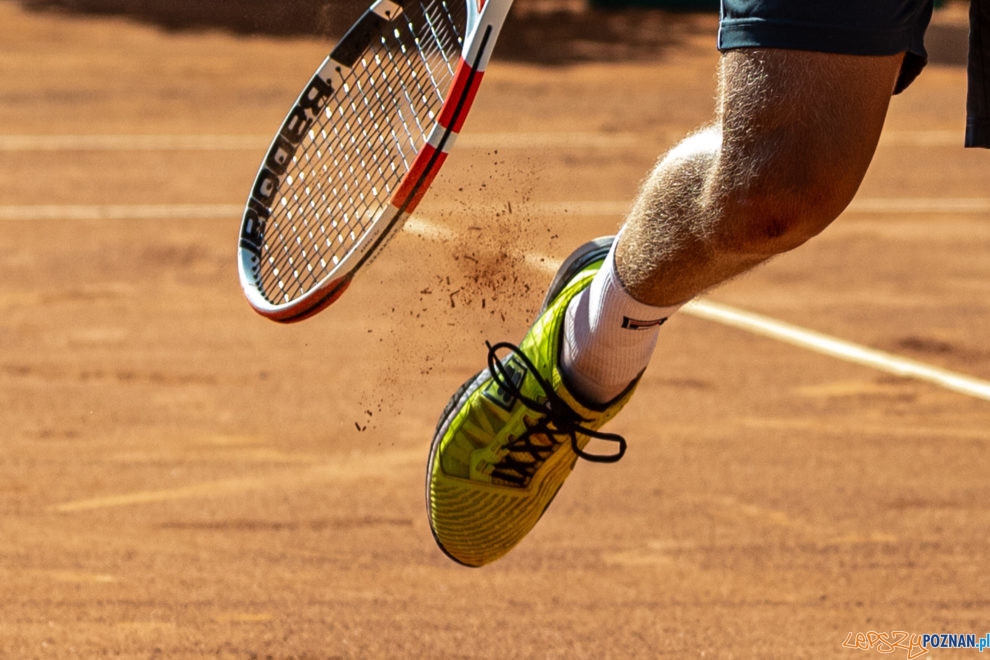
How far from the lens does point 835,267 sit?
5.31 m

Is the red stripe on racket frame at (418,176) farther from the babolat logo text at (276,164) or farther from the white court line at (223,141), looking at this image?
the white court line at (223,141)

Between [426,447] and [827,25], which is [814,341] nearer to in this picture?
[426,447]

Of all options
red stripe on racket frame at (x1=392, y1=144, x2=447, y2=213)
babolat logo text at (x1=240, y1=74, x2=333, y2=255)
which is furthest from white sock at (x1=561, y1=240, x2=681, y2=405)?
babolat logo text at (x1=240, y1=74, x2=333, y2=255)

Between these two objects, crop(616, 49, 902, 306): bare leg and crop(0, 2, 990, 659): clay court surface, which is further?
crop(0, 2, 990, 659): clay court surface

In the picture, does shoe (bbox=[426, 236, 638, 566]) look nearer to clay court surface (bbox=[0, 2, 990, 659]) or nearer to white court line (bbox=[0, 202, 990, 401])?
clay court surface (bbox=[0, 2, 990, 659])

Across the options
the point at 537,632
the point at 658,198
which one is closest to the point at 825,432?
the point at 537,632

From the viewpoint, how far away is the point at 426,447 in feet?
11.1

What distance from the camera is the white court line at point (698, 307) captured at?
404 cm

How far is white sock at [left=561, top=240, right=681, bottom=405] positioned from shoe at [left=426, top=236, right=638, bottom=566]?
0.03 m

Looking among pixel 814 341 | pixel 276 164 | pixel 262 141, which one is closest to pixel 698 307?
pixel 814 341

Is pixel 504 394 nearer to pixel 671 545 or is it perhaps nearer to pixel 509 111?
pixel 671 545

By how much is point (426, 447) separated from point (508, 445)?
3.69 ft

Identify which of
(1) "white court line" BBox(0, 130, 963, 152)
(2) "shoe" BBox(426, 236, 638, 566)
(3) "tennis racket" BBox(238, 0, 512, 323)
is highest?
(3) "tennis racket" BBox(238, 0, 512, 323)

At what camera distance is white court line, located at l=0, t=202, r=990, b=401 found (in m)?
4.04
